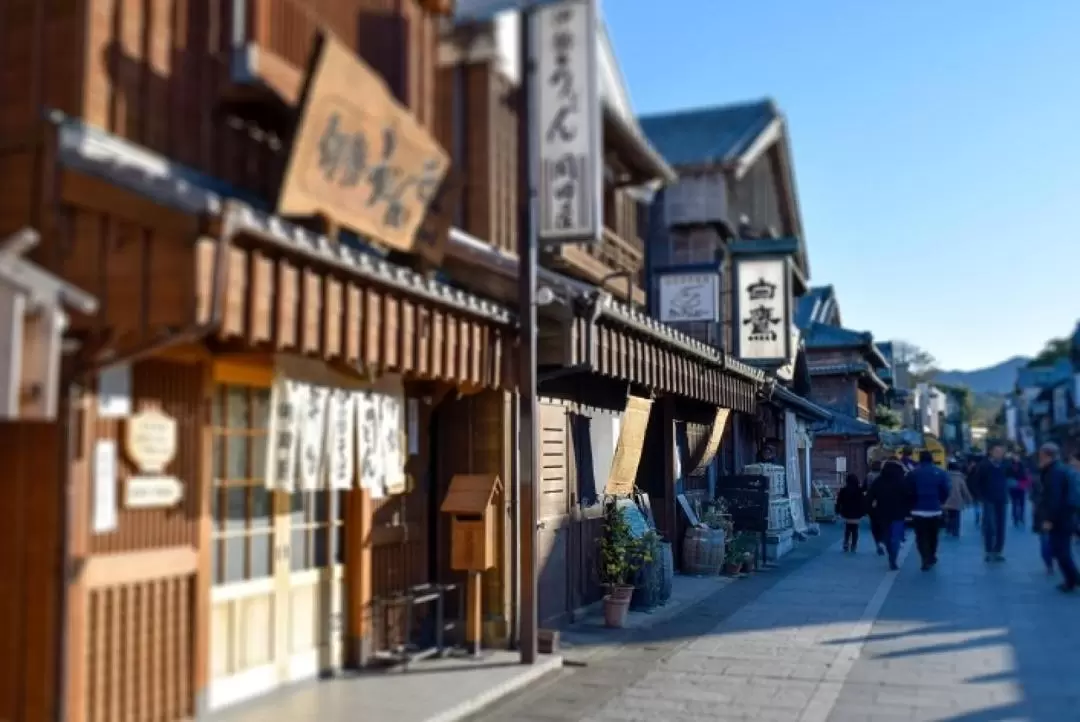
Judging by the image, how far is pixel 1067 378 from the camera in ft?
198

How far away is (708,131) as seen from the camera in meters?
26.5

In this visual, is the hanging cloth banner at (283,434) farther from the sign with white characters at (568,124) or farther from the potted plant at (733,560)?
the potted plant at (733,560)

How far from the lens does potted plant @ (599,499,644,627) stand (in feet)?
38.1

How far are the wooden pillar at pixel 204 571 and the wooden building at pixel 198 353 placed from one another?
0.02 m

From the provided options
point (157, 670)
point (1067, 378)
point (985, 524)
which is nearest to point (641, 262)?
point (985, 524)

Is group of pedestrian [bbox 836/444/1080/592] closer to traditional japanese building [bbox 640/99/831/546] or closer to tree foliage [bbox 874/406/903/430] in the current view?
traditional japanese building [bbox 640/99/831/546]

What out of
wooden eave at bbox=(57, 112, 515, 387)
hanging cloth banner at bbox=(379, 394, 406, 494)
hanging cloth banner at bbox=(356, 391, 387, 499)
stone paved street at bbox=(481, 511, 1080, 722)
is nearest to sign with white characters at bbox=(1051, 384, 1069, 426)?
stone paved street at bbox=(481, 511, 1080, 722)

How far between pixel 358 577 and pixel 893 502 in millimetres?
11869

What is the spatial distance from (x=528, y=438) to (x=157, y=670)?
12.7 feet

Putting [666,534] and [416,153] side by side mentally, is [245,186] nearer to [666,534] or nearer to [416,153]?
[416,153]

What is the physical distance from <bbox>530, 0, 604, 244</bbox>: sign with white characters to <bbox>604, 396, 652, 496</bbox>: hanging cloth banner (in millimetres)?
3375

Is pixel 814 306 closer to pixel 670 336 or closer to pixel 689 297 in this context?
pixel 689 297

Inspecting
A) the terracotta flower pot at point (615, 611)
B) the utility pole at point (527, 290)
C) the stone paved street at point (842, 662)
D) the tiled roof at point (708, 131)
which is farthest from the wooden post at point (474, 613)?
the tiled roof at point (708, 131)

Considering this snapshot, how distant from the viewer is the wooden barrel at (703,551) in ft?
52.1
